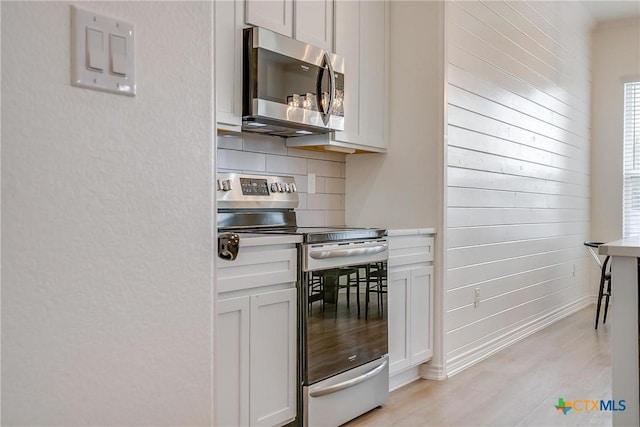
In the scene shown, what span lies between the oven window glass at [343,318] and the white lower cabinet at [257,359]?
0.09 metres

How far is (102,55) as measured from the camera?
0.85 meters

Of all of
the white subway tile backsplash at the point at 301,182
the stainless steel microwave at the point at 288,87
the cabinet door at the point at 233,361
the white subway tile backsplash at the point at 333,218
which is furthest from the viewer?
the white subway tile backsplash at the point at 333,218

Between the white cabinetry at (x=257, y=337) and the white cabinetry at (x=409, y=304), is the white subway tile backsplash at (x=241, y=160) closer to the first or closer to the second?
the white cabinetry at (x=257, y=337)

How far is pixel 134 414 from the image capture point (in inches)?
35.4

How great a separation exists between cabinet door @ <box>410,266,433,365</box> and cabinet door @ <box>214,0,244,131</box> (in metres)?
1.36

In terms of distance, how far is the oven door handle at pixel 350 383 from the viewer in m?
2.52

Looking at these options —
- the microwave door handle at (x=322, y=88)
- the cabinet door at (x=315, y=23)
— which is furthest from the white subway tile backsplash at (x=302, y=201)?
the cabinet door at (x=315, y=23)

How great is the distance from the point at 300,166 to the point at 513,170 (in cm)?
194

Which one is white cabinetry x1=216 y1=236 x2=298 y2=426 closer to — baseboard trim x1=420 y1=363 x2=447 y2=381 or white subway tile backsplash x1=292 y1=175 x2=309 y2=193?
white subway tile backsplash x1=292 y1=175 x2=309 y2=193

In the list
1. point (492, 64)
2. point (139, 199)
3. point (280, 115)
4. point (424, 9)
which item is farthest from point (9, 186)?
point (492, 64)

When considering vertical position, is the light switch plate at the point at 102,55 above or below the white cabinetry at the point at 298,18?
below

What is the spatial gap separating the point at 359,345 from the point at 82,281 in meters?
2.08

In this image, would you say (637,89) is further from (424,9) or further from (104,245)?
(104,245)

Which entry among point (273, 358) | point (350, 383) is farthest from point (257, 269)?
point (350, 383)
